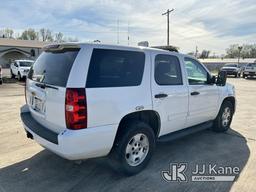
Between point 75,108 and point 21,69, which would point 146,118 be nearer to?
→ point 75,108

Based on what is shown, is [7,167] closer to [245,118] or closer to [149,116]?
[149,116]

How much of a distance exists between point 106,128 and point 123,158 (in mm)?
612

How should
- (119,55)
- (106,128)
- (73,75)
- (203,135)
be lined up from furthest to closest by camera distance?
1. (203,135)
2. (119,55)
3. (106,128)
4. (73,75)

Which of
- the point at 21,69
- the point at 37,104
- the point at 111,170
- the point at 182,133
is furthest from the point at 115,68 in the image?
the point at 21,69

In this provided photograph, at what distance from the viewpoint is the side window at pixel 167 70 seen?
3.84 metres

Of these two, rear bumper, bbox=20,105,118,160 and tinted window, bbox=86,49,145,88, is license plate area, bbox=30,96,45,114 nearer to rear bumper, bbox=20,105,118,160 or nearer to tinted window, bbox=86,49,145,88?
rear bumper, bbox=20,105,118,160

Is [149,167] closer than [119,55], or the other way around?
[119,55]

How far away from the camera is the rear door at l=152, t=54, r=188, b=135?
376 centimetres

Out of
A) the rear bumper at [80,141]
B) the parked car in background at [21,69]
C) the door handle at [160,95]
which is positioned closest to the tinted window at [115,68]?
the door handle at [160,95]

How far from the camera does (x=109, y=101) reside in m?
3.08

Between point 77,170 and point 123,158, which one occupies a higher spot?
point 123,158

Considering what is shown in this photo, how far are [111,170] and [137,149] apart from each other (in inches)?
21.4

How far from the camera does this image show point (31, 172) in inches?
145

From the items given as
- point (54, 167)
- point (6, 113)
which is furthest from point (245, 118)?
point (6, 113)
